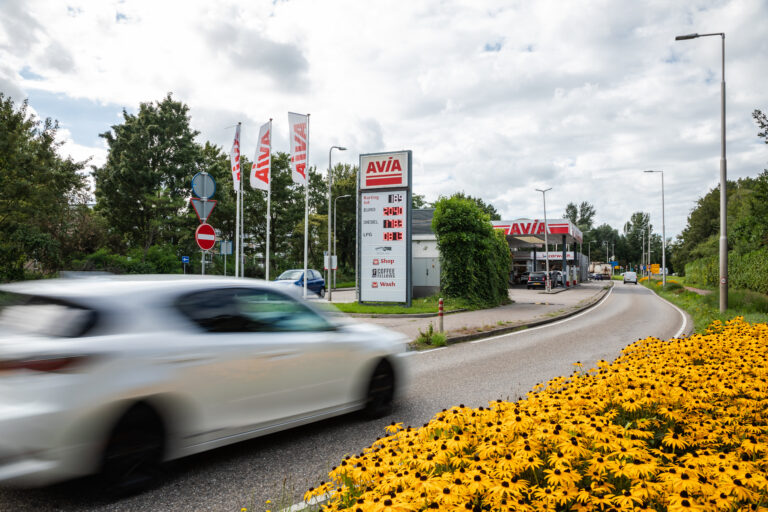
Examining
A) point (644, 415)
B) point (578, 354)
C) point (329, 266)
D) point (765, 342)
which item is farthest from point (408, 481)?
point (329, 266)

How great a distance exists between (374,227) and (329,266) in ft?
17.8

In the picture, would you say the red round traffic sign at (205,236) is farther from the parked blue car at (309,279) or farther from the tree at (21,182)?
the parked blue car at (309,279)

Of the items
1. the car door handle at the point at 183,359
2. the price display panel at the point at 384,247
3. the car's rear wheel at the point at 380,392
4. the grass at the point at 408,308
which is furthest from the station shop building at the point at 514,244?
the car door handle at the point at 183,359

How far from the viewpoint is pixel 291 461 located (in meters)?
3.92

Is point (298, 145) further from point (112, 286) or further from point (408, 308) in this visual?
point (112, 286)

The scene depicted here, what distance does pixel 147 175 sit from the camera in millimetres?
37312

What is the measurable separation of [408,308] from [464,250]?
4258mm

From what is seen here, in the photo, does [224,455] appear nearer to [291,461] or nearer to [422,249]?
[291,461]

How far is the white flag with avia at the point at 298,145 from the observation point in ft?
64.8

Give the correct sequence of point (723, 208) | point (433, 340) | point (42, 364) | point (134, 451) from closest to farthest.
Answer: point (42, 364)
point (134, 451)
point (433, 340)
point (723, 208)

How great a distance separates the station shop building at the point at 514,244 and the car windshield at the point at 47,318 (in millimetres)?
21031

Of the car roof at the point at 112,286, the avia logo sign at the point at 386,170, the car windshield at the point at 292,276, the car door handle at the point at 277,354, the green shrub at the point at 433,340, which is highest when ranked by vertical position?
the avia logo sign at the point at 386,170

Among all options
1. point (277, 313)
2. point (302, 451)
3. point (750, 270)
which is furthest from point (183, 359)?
point (750, 270)

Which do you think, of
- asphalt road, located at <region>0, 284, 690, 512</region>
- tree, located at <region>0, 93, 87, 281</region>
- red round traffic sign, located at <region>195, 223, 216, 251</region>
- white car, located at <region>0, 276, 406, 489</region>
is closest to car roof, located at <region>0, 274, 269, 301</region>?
white car, located at <region>0, 276, 406, 489</region>
